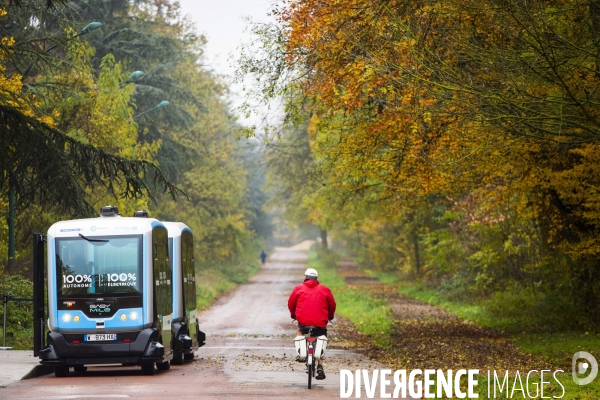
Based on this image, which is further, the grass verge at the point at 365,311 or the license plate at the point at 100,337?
the grass verge at the point at 365,311

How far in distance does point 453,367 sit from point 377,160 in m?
5.70

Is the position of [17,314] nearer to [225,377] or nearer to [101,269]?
[101,269]

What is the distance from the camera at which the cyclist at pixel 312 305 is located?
50.0 ft

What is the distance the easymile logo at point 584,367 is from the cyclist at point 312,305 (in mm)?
3766

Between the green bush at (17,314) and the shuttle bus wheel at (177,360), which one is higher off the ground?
the green bush at (17,314)

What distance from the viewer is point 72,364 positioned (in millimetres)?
17047

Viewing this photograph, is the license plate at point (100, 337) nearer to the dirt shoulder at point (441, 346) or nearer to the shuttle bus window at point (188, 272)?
the shuttle bus window at point (188, 272)

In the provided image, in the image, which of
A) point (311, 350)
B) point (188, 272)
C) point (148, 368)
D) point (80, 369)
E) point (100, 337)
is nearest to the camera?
point (311, 350)

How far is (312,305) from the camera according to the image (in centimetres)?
1531

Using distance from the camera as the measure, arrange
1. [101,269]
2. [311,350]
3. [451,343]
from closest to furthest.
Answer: [311,350]
[101,269]
[451,343]

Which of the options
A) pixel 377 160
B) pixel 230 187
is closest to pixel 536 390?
pixel 377 160

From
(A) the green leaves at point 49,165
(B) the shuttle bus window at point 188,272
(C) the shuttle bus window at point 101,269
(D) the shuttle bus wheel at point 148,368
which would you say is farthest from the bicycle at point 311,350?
(A) the green leaves at point 49,165

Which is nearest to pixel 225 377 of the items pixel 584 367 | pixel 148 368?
pixel 148 368

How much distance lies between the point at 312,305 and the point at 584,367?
15.5ft
